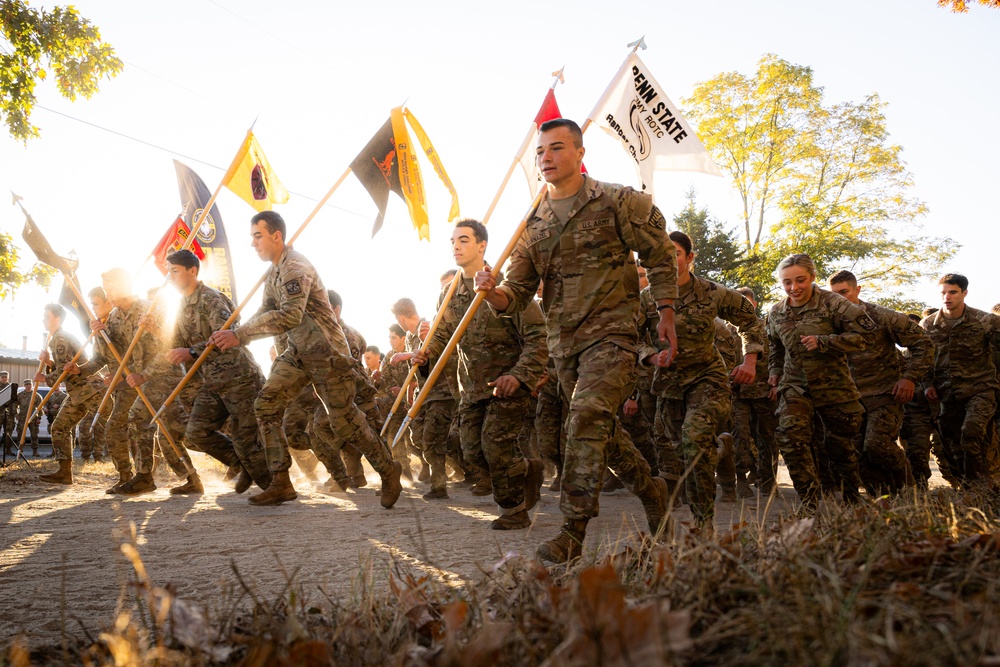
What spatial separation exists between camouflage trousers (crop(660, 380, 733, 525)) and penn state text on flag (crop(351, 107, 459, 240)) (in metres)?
4.10

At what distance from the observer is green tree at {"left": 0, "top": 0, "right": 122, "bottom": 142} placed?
11969 mm

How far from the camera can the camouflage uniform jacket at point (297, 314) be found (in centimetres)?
649

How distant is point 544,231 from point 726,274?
2502cm

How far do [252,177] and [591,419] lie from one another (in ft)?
24.0

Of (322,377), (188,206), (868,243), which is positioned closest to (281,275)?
(322,377)

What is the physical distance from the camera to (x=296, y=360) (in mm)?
6855

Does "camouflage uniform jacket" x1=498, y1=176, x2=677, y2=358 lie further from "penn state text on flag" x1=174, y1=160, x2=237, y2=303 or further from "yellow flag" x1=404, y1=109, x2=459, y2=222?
"penn state text on flag" x1=174, y1=160, x2=237, y2=303

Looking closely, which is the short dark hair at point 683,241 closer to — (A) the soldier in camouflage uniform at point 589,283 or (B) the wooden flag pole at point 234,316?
(A) the soldier in camouflage uniform at point 589,283

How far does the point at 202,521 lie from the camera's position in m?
5.66

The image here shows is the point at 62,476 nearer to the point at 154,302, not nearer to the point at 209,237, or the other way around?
the point at 154,302

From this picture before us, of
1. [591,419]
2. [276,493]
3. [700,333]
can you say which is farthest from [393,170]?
[591,419]

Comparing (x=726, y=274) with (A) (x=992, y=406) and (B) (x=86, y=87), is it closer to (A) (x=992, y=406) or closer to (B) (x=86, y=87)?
(A) (x=992, y=406)

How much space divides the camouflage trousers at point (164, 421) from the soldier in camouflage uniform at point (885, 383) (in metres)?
7.02

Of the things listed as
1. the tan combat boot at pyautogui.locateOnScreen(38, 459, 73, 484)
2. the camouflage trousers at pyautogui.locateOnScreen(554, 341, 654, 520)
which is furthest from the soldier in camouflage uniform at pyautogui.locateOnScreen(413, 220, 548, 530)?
the tan combat boot at pyautogui.locateOnScreen(38, 459, 73, 484)
